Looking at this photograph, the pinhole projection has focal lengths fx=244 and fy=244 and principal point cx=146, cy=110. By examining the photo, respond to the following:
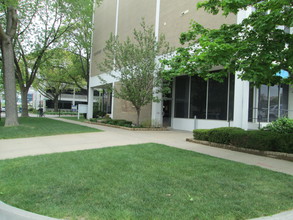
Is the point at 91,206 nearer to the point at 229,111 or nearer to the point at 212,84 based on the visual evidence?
the point at 229,111

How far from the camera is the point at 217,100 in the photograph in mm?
15070

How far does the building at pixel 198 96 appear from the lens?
1321cm

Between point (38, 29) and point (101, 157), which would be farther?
point (38, 29)

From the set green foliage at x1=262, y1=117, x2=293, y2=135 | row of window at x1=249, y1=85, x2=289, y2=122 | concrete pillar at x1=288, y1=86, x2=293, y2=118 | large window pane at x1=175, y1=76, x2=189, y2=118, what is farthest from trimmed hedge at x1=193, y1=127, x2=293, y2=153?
concrete pillar at x1=288, y1=86, x2=293, y2=118

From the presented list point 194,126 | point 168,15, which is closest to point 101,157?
point 194,126

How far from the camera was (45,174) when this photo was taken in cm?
521

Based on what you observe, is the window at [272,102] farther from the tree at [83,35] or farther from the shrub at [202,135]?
the tree at [83,35]

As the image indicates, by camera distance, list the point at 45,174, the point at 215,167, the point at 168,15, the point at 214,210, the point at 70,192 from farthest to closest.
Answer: the point at 168,15 → the point at 215,167 → the point at 45,174 → the point at 70,192 → the point at 214,210

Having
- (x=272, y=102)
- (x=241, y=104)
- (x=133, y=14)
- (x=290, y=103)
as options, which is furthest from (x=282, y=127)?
(x=133, y=14)

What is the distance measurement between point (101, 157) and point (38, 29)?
74.2 feet

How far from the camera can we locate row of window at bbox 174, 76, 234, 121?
14414 millimetres

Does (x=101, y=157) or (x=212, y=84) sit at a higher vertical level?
(x=212, y=84)

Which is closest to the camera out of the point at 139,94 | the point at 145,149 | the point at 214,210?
the point at 214,210

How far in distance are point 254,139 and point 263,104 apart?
7497 millimetres
